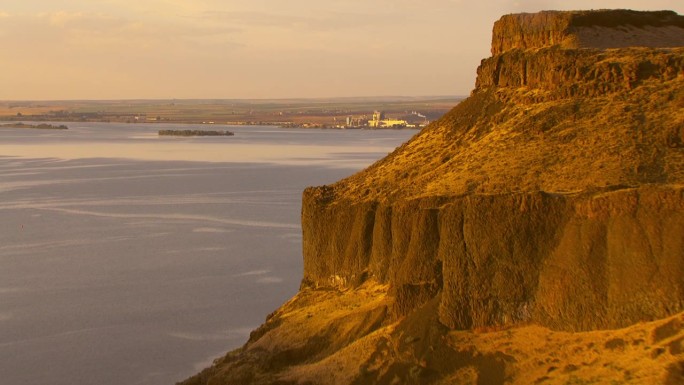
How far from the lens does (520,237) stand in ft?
66.2

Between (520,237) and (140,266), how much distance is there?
2799 cm

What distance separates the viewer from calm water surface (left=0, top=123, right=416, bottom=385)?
32281 millimetres

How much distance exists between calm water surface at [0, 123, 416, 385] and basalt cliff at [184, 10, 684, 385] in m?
7.01

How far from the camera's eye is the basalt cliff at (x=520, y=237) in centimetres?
1870

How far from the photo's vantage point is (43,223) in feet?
199

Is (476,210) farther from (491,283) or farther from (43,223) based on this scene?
(43,223)

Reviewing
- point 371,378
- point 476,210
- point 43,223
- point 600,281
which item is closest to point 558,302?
point 600,281

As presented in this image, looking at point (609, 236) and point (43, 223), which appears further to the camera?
point (43, 223)

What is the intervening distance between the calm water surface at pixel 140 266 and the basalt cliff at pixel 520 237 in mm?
7014

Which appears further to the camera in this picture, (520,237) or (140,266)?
(140,266)

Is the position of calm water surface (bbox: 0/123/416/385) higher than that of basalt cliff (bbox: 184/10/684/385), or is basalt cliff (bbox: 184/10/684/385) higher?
basalt cliff (bbox: 184/10/684/385)

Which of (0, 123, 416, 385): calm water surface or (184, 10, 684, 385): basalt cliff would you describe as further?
(0, 123, 416, 385): calm water surface

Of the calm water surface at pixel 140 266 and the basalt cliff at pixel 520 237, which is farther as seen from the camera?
the calm water surface at pixel 140 266

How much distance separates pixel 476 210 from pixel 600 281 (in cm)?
265
